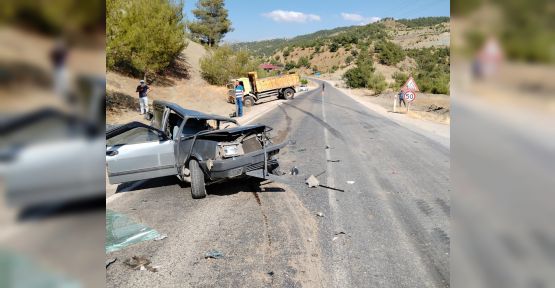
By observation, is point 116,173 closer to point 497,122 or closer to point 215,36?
point 497,122

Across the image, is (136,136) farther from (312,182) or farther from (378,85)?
(378,85)

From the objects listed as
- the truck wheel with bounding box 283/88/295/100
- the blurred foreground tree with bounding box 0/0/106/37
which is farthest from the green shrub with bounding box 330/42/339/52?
the blurred foreground tree with bounding box 0/0/106/37

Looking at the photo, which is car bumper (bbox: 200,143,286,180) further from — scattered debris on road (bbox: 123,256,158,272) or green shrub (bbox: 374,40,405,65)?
green shrub (bbox: 374,40,405,65)

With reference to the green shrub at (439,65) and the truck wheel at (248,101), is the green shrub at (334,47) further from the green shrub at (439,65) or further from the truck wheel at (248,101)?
the green shrub at (439,65)

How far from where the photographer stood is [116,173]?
660 cm

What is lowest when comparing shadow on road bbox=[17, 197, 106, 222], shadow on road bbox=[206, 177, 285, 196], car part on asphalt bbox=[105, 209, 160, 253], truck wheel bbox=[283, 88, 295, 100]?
car part on asphalt bbox=[105, 209, 160, 253]

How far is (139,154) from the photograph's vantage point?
682cm

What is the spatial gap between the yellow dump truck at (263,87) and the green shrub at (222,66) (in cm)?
405

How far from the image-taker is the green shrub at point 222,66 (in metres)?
35.3

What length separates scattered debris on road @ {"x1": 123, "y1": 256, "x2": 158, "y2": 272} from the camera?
4383mm

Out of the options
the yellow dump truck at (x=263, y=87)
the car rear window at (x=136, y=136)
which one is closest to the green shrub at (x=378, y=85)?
the yellow dump truck at (x=263, y=87)

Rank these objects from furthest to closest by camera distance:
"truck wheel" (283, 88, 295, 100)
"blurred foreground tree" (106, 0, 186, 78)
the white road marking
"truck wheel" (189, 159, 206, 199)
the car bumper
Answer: "truck wheel" (283, 88, 295, 100)
"blurred foreground tree" (106, 0, 186, 78)
"truck wheel" (189, 159, 206, 199)
the car bumper
the white road marking

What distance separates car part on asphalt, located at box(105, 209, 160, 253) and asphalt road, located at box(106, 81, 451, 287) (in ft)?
0.43

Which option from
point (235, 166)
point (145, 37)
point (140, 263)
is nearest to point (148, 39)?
point (145, 37)
